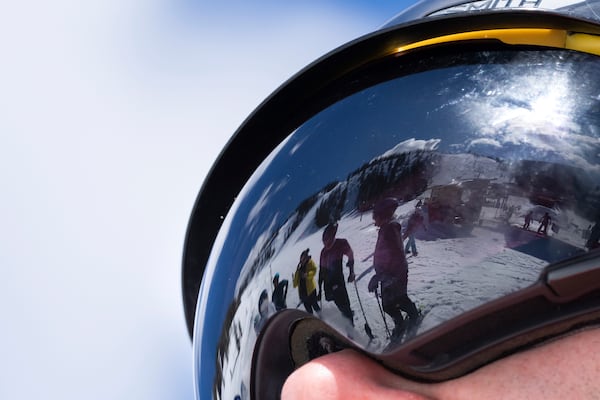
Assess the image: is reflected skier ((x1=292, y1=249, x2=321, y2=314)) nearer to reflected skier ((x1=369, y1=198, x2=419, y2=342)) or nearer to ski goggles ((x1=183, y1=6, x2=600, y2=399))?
ski goggles ((x1=183, y1=6, x2=600, y2=399))

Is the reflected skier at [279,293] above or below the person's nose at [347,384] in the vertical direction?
above

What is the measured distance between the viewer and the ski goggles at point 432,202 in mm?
906

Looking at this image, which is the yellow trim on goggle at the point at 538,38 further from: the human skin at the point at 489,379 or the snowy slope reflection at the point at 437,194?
the human skin at the point at 489,379

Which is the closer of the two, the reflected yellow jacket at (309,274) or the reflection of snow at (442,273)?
the reflection of snow at (442,273)

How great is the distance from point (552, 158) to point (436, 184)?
0.15m

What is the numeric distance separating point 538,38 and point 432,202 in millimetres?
297

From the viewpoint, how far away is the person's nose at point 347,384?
993mm

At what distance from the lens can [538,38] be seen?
101cm

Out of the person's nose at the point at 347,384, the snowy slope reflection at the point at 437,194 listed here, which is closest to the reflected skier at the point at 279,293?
the snowy slope reflection at the point at 437,194

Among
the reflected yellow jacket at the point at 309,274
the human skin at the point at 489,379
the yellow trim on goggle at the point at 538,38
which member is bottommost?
the human skin at the point at 489,379

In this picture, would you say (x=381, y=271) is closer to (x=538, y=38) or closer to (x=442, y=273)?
(x=442, y=273)

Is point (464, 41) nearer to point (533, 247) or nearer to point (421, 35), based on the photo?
point (421, 35)

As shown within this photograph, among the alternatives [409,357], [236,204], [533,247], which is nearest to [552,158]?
[533,247]

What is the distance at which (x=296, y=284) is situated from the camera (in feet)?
3.53
